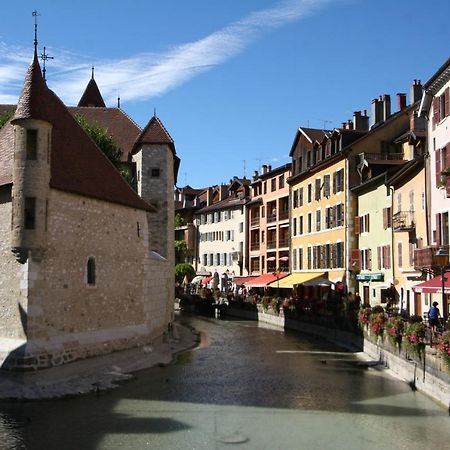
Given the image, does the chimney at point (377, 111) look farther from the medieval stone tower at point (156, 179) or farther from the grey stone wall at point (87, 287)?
the grey stone wall at point (87, 287)

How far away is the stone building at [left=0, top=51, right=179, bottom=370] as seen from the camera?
19.0 m

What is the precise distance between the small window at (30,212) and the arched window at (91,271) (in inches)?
128

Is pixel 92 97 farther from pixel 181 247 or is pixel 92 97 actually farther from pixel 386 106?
pixel 181 247

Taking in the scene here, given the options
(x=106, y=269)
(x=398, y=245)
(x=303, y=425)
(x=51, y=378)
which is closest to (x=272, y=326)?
(x=398, y=245)

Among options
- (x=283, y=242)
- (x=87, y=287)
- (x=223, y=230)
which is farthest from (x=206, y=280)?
(x=87, y=287)

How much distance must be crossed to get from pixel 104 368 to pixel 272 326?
21.8m

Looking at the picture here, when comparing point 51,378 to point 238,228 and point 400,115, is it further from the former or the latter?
point 238,228

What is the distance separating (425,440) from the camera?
43.8 ft

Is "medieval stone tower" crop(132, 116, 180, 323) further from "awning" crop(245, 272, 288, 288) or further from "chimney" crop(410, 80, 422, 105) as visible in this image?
"awning" crop(245, 272, 288, 288)

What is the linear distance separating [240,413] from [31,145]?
989 centimetres

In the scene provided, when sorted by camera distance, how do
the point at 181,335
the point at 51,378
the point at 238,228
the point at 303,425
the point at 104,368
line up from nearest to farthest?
the point at 303,425 < the point at 51,378 < the point at 104,368 < the point at 181,335 < the point at 238,228

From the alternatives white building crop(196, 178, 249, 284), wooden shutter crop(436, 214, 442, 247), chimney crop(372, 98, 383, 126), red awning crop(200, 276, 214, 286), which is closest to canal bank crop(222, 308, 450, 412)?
wooden shutter crop(436, 214, 442, 247)

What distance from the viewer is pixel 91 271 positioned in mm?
22109

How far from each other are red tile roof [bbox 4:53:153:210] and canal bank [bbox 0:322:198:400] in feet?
17.9
